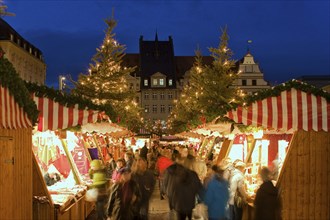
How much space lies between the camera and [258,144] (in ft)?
48.7

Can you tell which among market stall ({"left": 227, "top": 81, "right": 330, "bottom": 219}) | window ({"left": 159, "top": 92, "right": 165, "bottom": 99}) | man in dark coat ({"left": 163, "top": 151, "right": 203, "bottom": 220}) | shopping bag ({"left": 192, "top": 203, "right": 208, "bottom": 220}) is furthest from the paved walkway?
window ({"left": 159, "top": 92, "right": 165, "bottom": 99})

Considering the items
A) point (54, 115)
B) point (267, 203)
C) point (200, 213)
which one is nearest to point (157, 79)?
point (200, 213)

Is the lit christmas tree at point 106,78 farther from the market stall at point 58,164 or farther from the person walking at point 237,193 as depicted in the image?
the person walking at point 237,193

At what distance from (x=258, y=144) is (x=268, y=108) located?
431 cm

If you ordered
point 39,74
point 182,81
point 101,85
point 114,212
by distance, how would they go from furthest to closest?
1. point 182,81
2. point 39,74
3. point 101,85
4. point 114,212

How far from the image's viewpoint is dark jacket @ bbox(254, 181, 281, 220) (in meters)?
8.59

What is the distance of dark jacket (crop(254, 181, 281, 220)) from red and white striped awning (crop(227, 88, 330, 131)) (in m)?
2.00

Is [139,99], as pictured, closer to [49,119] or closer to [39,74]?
[39,74]

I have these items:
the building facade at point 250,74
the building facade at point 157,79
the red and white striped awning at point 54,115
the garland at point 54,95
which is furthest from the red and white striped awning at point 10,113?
the building facade at point 157,79

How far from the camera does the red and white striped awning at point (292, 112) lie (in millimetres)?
10148

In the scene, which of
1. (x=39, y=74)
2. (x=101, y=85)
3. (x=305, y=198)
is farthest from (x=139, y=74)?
(x=305, y=198)

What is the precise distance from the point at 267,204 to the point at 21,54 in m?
65.3

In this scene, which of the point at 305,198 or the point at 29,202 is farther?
the point at 305,198

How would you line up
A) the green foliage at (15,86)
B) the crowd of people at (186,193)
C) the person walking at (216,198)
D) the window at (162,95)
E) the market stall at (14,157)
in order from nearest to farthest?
the market stall at (14,157) < the green foliage at (15,86) < the crowd of people at (186,193) < the person walking at (216,198) < the window at (162,95)
